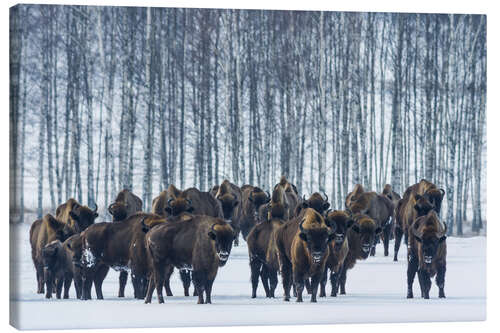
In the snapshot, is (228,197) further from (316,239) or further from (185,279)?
(316,239)

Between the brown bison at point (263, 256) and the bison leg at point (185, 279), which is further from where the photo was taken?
the brown bison at point (263, 256)

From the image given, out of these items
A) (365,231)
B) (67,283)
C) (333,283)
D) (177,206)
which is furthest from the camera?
(365,231)

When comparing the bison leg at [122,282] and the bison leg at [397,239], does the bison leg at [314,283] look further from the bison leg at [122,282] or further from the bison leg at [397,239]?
the bison leg at [122,282]

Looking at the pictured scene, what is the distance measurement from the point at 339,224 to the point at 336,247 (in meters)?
0.28

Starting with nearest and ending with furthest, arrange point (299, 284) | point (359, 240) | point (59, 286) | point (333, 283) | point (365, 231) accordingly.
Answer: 1. point (59, 286)
2. point (299, 284)
3. point (333, 283)
4. point (359, 240)
5. point (365, 231)

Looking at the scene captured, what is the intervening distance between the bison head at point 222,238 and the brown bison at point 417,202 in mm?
2460

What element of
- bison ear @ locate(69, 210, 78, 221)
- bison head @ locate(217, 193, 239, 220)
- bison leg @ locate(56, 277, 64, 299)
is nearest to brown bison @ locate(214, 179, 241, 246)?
bison head @ locate(217, 193, 239, 220)

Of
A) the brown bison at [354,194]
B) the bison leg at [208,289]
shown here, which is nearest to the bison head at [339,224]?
Answer: the brown bison at [354,194]

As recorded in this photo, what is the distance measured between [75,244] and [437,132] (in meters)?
4.67

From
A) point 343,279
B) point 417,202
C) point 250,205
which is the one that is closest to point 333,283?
point 343,279

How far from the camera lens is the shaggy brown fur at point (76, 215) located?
15258mm

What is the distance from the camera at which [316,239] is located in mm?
15086

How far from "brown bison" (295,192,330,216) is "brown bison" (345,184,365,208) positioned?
10.0 inches

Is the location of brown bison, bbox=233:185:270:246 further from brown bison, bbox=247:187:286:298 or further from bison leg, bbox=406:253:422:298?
bison leg, bbox=406:253:422:298
